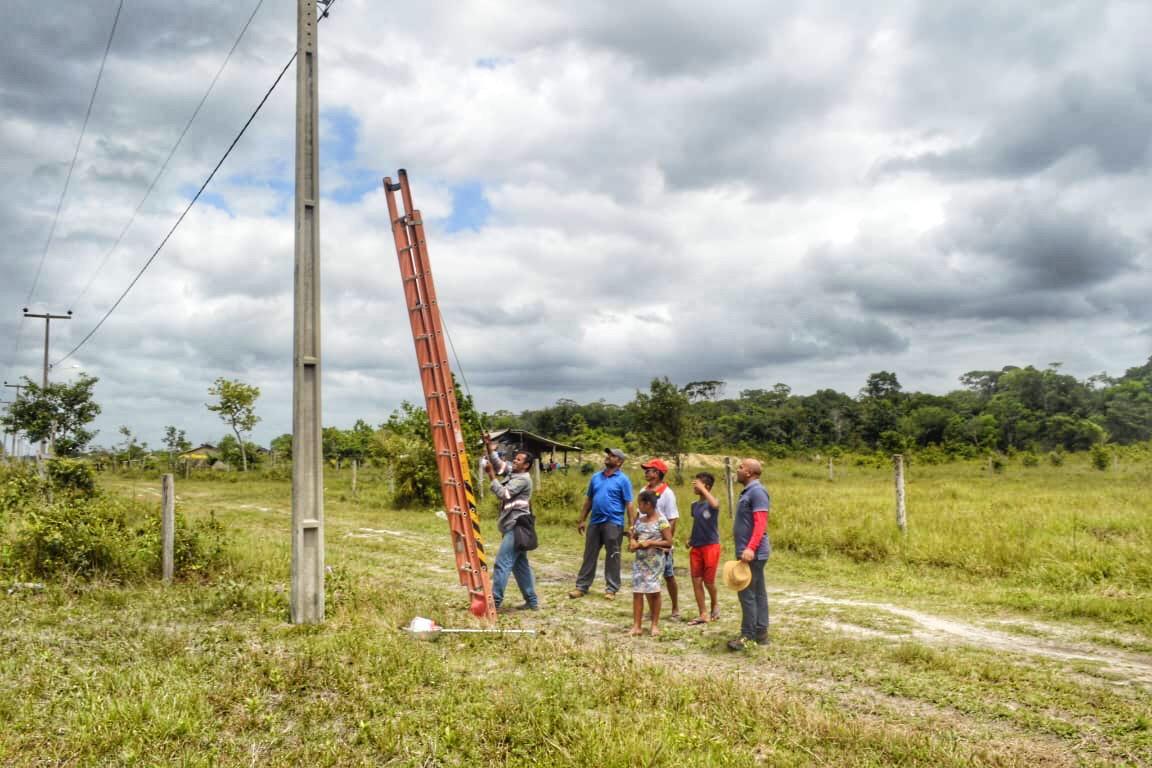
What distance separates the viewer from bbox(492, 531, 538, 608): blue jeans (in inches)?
372

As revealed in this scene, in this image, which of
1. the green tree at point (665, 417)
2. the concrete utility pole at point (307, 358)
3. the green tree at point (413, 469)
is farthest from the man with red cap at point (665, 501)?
the green tree at point (665, 417)

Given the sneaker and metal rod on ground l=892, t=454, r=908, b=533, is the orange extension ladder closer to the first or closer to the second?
the sneaker

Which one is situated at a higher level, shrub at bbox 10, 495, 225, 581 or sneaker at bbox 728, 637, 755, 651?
shrub at bbox 10, 495, 225, 581

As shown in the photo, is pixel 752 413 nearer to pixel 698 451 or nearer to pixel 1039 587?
pixel 698 451

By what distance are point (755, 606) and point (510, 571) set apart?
298 centimetres

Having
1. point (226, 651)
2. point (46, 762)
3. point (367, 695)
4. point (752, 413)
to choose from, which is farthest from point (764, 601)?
point (752, 413)

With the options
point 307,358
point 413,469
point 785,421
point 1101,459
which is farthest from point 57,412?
point 785,421

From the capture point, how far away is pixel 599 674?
20.8 ft

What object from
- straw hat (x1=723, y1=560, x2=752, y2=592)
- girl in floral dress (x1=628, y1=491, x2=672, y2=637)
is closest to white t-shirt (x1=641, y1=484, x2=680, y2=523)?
girl in floral dress (x1=628, y1=491, x2=672, y2=637)

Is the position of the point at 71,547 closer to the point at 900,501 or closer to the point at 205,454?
the point at 900,501

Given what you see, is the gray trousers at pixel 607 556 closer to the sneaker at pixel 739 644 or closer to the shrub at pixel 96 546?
the sneaker at pixel 739 644

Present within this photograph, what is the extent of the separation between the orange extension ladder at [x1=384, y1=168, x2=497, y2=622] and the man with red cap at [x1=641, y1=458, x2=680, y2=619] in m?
1.89

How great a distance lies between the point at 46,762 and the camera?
4.94m

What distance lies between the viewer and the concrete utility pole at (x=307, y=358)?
27.6 ft
